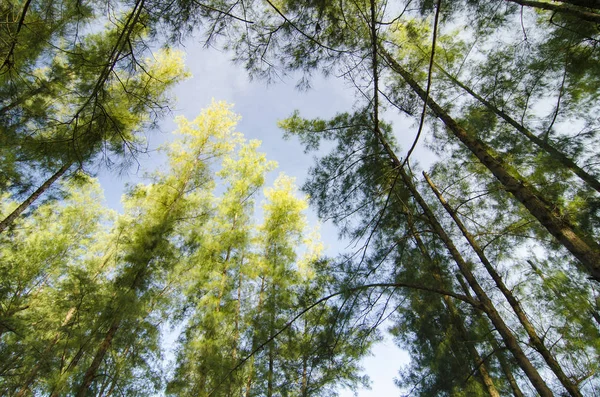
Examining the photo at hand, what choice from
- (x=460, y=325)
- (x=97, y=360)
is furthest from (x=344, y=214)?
(x=97, y=360)

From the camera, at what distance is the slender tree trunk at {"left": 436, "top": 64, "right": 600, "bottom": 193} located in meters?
3.50

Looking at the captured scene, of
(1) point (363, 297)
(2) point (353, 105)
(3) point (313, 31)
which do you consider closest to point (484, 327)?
(1) point (363, 297)

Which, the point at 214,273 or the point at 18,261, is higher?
the point at 18,261

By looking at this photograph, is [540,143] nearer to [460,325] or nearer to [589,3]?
[589,3]

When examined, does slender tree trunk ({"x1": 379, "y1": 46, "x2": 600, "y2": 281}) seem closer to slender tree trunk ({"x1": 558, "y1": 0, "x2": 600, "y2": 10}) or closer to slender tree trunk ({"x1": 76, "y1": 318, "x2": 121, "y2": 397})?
slender tree trunk ({"x1": 558, "y1": 0, "x2": 600, "y2": 10})

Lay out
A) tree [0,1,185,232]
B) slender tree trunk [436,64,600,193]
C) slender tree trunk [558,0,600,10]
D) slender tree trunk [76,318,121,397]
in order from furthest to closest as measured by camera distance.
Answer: slender tree trunk [76,318,121,397]
slender tree trunk [436,64,600,193]
tree [0,1,185,232]
slender tree trunk [558,0,600,10]

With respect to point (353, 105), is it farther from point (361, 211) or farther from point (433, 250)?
point (433, 250)

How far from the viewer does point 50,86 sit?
15.9ft

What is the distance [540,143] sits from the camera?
356 cm

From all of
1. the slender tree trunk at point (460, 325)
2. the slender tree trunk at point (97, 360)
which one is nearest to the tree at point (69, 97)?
the slender tree trunk at point (97, 360)

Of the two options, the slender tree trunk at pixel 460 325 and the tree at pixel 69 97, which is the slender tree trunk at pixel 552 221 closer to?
the slender tree trunk at pixel 460 325

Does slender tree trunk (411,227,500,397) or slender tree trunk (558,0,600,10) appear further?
slender tree trunk (411,227,500,397)

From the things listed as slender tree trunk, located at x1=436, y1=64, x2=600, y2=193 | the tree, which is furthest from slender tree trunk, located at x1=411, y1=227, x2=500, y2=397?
the tree

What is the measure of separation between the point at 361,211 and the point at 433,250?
1.08m
